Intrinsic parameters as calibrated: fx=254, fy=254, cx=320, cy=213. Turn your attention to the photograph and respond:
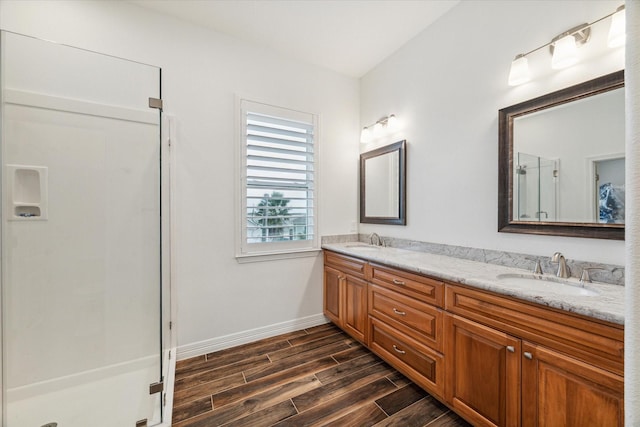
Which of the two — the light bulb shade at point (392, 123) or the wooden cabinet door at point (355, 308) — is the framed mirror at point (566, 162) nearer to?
the light bulb shade at point (392, 123)

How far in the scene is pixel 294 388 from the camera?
1.82 m

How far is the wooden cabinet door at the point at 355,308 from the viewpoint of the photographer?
2240mm

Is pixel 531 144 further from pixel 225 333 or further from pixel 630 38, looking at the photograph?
pixel 225 333

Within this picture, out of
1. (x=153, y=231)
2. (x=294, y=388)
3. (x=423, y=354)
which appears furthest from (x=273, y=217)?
(x=423, y=354)

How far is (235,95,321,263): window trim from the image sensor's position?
2.42 meters

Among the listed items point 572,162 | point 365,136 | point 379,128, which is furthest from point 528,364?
point 365,136

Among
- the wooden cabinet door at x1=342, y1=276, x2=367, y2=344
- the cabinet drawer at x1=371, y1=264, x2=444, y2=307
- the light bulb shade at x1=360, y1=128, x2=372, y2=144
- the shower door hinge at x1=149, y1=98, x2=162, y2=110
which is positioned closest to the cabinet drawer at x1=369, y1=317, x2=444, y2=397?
the wooden cabinet door at x1=342, y1=276, x2=367, y2=344

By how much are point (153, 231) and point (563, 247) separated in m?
2.83

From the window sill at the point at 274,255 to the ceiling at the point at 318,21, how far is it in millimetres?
2083

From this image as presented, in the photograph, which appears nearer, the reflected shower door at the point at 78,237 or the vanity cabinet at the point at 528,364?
the vanity cabinet at the point at 528,364

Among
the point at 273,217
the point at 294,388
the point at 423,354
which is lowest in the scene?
the point at 294,388

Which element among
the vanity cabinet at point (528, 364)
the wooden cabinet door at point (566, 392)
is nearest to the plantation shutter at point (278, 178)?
the vanity cabinet at point (528, 364)

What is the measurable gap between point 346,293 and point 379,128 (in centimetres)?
179

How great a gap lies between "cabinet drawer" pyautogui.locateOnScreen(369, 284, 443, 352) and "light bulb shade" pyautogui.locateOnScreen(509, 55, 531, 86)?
5.11 feet
